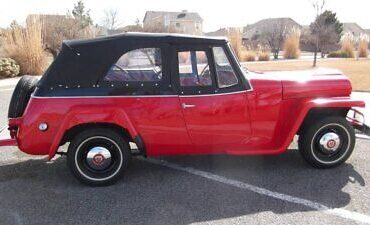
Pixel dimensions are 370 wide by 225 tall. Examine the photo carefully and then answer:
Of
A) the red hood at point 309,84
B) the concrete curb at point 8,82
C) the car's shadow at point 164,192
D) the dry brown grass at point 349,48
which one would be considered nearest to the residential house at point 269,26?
the dry brown grass at point 349,48

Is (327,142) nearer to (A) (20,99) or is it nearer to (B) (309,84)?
(B) (309,84)

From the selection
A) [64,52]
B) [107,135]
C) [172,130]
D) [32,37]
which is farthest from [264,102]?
[32,37]

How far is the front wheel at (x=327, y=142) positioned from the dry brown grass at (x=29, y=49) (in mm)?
14095

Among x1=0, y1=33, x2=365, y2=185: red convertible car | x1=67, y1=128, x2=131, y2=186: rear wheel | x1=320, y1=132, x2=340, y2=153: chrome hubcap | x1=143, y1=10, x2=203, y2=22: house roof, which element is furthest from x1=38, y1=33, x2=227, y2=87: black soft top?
x1=143, y1=10, x2=203, y2=22: house roof

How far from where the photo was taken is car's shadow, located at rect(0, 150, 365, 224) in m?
3.76

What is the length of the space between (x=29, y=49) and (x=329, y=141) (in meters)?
14.6

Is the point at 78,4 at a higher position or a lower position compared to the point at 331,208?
higher

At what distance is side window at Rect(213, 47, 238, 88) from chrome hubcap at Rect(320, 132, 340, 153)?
1.25m

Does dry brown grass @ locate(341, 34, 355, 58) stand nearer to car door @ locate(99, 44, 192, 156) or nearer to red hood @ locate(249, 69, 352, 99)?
red hood @ locate(249, 69, 352, 99)

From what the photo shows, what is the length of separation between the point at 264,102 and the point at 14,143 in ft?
9.15

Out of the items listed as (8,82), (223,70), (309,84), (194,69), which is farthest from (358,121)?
(8,82)

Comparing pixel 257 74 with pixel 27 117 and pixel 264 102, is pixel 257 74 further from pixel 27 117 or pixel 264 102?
pixel 27 117

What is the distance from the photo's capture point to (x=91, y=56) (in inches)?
173

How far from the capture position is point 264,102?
4.57m
